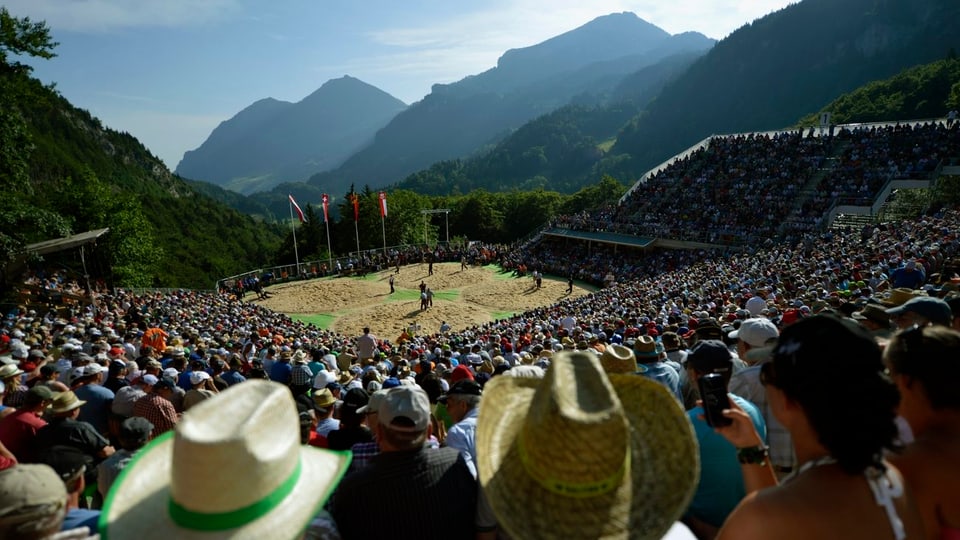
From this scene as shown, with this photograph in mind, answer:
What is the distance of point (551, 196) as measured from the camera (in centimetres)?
8388

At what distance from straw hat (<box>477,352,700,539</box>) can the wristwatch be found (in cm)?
36

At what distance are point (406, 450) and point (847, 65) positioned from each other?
6838 inches

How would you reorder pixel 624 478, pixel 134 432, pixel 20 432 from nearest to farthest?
pixel 624 478 → pixel 134 432 → pixel 20 432

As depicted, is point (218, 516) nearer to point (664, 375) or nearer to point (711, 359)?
point (711, 359)

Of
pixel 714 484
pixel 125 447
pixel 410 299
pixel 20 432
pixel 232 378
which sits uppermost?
pixel 714 484

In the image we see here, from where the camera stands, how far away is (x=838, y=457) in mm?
1724

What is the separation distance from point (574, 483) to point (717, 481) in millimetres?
1363

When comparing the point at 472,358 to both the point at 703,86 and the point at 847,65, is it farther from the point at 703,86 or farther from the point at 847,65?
the point at 703,86

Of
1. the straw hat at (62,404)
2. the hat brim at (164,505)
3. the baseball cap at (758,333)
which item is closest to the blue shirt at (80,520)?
the hat brim at (164,505)

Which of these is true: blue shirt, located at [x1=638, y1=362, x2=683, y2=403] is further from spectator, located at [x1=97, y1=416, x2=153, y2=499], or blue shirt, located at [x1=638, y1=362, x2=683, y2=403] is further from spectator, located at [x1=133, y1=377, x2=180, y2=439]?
spectator, located at [x1=133, y1=377, x2=180, y2=439]

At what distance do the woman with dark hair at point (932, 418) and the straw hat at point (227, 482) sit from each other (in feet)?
8.15

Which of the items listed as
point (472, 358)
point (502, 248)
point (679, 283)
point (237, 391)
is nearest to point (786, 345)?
point (237, 391)

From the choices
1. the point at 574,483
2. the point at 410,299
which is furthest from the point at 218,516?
the point at 410,299

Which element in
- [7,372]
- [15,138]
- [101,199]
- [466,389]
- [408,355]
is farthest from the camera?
[101,199]
